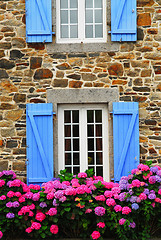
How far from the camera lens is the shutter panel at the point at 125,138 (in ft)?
22.0

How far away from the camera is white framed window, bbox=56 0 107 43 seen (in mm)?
7012

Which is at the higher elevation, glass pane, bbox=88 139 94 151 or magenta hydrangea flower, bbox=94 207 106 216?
glass pane, bbox=88 139 94 151

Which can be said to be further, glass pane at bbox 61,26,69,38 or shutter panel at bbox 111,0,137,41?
glass pane at bbox 61,26,69,38

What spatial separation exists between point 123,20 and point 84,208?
3.65 metres

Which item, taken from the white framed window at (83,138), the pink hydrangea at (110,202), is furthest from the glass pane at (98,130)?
the pink hydrangea at (110,202)

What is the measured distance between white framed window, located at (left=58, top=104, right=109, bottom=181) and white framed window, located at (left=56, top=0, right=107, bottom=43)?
Result: 1378 mm

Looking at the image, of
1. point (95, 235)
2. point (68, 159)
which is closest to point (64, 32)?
point (68, 159)

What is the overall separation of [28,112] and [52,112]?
46cm

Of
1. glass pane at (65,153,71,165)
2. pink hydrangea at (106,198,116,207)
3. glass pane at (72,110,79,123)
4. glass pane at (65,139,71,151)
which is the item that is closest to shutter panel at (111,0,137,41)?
glass pane at (72,110,79,123)

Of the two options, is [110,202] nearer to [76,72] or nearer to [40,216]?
[40,216]

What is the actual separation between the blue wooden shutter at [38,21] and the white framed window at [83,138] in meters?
1.40

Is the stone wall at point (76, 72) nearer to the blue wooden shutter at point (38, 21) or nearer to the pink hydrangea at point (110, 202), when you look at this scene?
the blue wooden shutter at point (38, 21)

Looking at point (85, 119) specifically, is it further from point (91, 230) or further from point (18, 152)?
point (91, 230)

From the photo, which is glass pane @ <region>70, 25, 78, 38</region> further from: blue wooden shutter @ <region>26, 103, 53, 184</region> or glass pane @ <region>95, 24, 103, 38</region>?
blue wooden shutter @ <region>26, 103, 53, 184</region>
